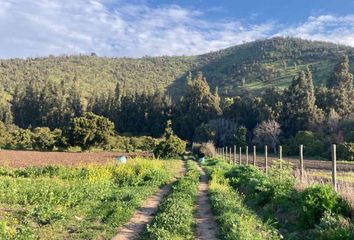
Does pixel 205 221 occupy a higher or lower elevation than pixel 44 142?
lower

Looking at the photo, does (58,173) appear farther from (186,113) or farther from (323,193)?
(186,113)

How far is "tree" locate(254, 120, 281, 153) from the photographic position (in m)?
77.2

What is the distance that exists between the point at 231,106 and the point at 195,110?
8750 mm

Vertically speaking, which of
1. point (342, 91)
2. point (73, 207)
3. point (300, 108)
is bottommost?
point (73, 207)

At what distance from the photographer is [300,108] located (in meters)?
79.8

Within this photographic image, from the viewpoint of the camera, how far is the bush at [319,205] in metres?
11.3

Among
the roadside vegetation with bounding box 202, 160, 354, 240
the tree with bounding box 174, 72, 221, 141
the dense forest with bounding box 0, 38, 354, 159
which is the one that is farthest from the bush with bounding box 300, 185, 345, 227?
the tree with bounding box 174, 72, 221, 141

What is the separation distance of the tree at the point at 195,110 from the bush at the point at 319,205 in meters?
84.1

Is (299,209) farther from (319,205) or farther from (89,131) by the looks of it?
(89,131)

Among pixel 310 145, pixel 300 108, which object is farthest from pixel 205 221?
pixel 300 108

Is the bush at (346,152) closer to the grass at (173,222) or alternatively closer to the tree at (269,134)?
the tree at (269,134)

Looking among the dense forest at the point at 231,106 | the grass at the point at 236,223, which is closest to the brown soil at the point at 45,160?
the grass at the point at 236,223

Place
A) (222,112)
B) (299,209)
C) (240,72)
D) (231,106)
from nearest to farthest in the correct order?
1. (299,209)
2. (231,106)
3. (222,112)
4. (240,72)

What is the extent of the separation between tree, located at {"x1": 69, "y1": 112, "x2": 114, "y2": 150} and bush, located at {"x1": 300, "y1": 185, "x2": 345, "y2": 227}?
5384 centimetres
